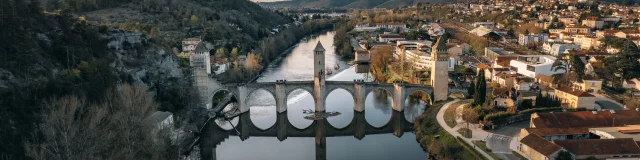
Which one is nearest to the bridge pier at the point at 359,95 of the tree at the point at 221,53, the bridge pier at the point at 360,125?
the bridge pier at the point at 360,125

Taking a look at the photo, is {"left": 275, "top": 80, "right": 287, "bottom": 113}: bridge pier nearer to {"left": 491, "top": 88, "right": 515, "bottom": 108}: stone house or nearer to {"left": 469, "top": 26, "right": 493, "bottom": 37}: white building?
{"left": 491, "top": 88, "right": 515, "bottom": 108}: stone house

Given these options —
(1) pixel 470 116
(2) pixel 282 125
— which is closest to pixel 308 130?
(2) pixel 282 125

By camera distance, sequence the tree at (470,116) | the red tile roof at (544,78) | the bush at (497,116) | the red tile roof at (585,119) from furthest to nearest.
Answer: the red tile roof at (544,78)
the tree at (470,116)
the bush at (497,116)
the red tile roof at (585,119)

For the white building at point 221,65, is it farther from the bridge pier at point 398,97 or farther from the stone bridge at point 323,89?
the bridge pier at point 398,97

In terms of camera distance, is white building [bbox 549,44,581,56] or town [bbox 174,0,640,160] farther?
white building [bbox 549,44,581,56]

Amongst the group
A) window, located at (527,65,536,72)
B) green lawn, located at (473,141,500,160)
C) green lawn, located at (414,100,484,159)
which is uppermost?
window, located at (527,65,536,72)

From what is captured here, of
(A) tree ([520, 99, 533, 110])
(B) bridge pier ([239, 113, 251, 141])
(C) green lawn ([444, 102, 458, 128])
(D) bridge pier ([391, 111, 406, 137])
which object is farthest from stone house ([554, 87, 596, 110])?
(B) bridge pier ([239, 113, 251, 141])
